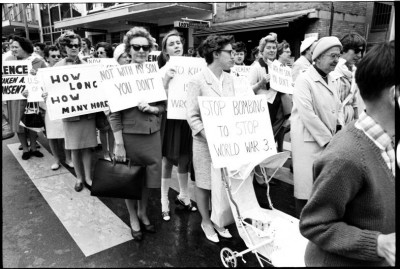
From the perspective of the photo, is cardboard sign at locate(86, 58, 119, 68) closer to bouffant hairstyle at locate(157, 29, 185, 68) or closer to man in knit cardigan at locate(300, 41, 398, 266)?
bouffant hairstyle at locate(157, 29, 185, 68)

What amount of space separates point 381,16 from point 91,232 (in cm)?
1329

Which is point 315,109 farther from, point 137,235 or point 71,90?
point 71,90

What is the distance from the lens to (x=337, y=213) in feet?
4.02

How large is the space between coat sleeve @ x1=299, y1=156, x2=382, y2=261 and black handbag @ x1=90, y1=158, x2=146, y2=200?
6.25ft

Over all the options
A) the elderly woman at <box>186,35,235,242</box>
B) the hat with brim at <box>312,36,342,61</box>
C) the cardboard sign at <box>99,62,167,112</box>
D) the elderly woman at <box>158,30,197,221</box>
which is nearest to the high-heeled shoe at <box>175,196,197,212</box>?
the elderly woman at <box>158,30,197,221</box>

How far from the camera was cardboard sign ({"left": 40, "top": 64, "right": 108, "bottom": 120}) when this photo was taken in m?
3.66

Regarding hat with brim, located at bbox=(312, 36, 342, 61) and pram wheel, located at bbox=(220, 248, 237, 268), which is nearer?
pram wheel, located at bbox=(220, 248, 237, 268)

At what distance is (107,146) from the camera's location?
18.4ft

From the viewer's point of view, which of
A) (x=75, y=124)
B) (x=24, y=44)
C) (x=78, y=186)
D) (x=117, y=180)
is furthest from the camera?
(x=24, y=44)

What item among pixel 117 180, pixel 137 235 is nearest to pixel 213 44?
pixel 117 180

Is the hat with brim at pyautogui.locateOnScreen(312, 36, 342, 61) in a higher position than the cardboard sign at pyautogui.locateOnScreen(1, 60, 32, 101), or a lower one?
higher

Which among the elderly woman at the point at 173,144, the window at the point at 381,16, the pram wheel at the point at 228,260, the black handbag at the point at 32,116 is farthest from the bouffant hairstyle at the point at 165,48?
the window at the point at 381,16

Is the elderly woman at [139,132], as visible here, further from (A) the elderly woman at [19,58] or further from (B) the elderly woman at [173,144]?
(A) the elderly woman at [19,58]

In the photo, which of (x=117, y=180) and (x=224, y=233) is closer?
(x=117, y=180)
